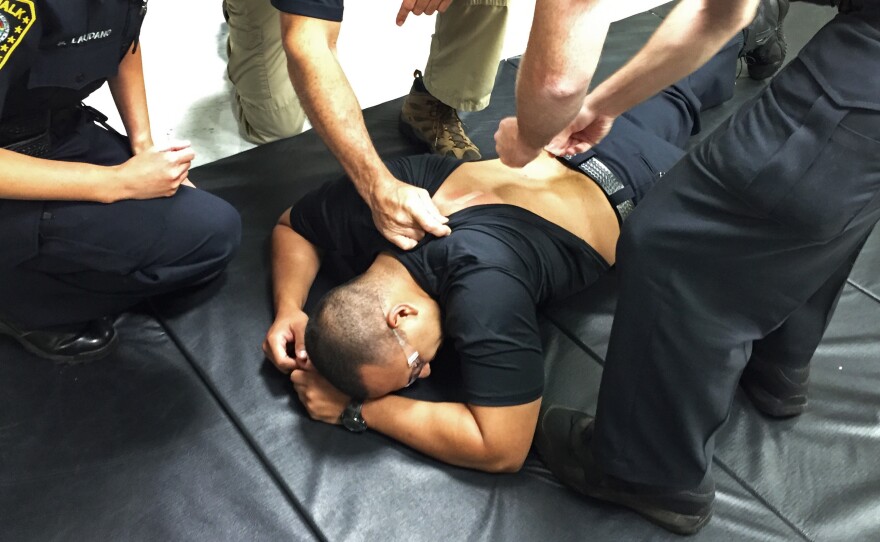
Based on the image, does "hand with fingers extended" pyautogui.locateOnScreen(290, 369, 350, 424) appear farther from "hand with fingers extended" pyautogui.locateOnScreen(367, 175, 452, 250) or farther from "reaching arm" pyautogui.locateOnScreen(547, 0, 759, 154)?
"reaching arm" pyautogui.locateOnScreen(547, 0, 759, 154)

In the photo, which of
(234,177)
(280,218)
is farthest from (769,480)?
(234,177)

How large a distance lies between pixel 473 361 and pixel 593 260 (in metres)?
0.40

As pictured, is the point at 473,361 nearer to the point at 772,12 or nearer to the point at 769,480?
the point at 769,480

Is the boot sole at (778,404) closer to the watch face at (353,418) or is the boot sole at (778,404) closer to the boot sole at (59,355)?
the watch face at (353,418)

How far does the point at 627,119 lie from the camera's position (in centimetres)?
178

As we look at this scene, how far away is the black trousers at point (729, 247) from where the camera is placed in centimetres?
92

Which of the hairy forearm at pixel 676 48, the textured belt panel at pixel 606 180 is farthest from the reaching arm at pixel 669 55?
the textured belt panel at pixel 606 180

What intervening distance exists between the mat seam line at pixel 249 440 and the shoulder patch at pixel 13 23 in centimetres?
67

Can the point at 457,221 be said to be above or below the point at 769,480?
above

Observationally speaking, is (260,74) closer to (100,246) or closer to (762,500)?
(100,246)

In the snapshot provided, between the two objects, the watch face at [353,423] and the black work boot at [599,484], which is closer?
the black work boot at [599,484]

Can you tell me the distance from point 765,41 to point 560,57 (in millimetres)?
1652

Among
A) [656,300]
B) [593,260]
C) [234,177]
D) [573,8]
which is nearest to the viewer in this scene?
[573,8]

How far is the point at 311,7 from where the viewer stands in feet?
4.85
